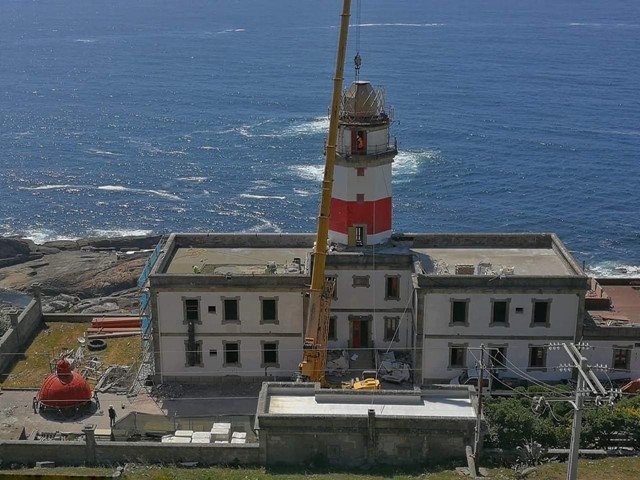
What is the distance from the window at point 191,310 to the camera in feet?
186

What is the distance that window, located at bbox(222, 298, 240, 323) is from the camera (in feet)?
186

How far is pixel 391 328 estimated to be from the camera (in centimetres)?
5878

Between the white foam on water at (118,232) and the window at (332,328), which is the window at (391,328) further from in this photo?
the white foam on water at (118,232)

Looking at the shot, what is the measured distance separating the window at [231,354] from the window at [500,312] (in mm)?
16249

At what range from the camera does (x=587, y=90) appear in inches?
7101

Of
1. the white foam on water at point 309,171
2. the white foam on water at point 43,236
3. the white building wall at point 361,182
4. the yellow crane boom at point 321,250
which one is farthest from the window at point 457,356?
the white foam on water at point 309,171

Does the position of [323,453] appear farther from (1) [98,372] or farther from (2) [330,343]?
(1) [98,372]

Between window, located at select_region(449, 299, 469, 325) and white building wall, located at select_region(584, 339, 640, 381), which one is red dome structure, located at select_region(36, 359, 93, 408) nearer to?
window, located at select_region(449, 299, 469, 325)

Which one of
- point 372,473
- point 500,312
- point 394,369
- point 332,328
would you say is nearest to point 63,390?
point 332,328

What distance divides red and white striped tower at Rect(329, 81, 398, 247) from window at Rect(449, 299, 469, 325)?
25.8ft

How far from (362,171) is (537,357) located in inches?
631

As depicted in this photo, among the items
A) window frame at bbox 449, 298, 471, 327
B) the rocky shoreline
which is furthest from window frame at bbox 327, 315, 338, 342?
the rocky shoreline

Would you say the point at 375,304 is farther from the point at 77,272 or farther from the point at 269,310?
the point at 77,272

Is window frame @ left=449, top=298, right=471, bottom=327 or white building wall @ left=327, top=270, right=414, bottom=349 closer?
window frame @ left=449, top=298, right=471, bottom=327
